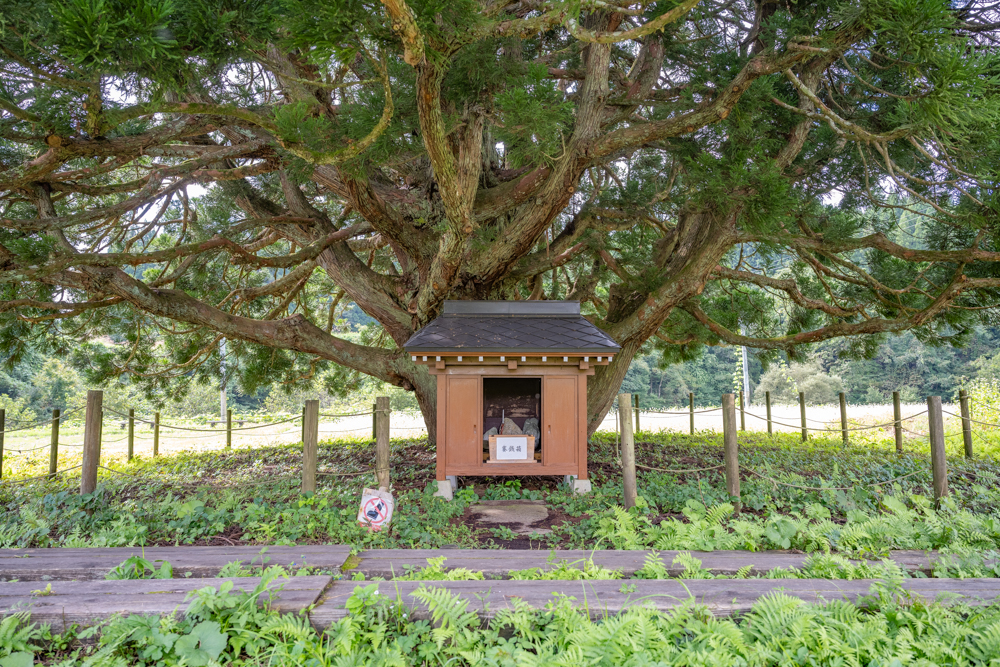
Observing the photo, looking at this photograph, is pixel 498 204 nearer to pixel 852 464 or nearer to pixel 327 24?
pixel 327 24

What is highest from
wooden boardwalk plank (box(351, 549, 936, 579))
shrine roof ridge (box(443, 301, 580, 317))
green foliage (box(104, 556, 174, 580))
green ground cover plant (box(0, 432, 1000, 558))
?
shrine roof ridge (box(443, 301, 580, 317))

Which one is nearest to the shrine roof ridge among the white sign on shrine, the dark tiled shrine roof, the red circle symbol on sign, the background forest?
the dark tiled shrine roof

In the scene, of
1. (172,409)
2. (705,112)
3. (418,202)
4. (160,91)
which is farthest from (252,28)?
(172,409)

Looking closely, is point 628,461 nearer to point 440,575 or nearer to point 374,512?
point 374,512

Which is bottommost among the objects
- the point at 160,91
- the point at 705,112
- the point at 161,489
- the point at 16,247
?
the point at 161,489

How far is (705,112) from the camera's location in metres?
4.86

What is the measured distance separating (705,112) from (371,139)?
314 cm

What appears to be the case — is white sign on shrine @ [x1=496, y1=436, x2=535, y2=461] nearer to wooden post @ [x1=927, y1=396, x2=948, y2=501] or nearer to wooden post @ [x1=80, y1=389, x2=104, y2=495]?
wooden post @ [x1=927, y1=396, x2=948, y2=501]

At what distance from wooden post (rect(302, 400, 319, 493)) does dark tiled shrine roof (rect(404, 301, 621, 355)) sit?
127 centimetres

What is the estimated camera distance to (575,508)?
5.69 meters

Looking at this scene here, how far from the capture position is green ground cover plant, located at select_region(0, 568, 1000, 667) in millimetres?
2129

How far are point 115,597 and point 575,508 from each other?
4224mm

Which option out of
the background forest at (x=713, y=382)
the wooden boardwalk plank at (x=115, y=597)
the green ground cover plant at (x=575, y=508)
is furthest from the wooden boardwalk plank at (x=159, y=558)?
the background forest at (x=713, y=382)

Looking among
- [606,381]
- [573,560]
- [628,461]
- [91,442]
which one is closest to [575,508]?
[628,461]
